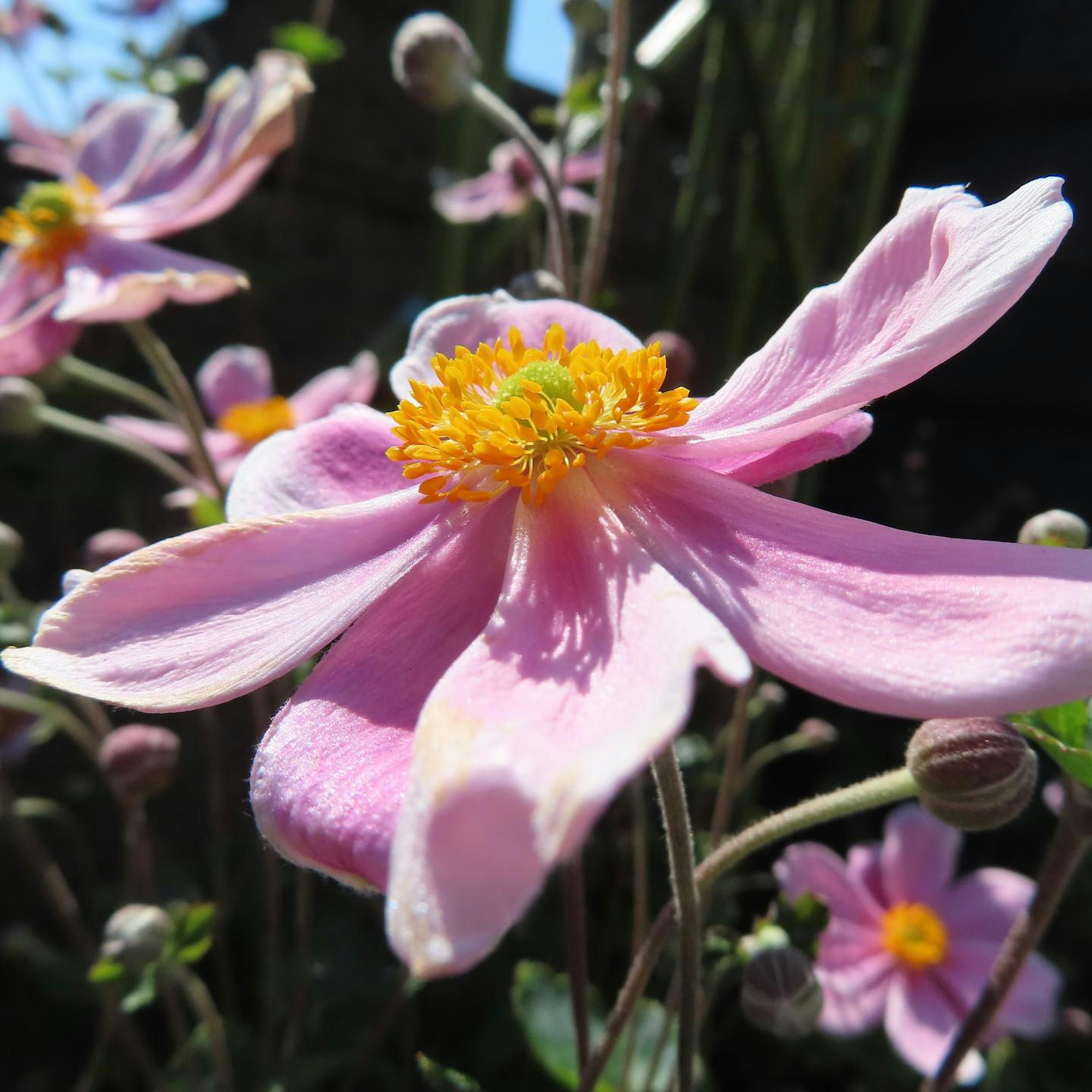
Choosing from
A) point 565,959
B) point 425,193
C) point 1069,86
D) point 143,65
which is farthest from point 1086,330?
point 143,65

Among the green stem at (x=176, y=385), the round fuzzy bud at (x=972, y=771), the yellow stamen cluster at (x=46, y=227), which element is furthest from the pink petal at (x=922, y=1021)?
the yellow stamen cluster at (x=46, y=227)

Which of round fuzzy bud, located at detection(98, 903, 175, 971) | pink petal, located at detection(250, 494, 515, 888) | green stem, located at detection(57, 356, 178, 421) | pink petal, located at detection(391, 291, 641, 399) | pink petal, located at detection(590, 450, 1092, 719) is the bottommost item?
round fuzzy bud, located at detection(98, 903, 175, 971)

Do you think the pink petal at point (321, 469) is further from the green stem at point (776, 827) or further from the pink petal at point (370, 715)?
the green stem at point (776, 827)

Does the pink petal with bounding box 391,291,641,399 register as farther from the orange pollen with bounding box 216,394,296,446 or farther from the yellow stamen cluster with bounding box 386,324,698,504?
the orange pollen with bounding box 216,394,296,446

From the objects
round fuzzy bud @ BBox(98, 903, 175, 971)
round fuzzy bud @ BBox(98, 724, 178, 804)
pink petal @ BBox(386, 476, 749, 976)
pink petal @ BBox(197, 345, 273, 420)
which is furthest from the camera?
pink petal @ BBox(197, 345, 273, 420)

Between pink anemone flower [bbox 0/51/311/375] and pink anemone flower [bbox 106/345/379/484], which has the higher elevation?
pink anemone flower [bbox 0/51/311/375]

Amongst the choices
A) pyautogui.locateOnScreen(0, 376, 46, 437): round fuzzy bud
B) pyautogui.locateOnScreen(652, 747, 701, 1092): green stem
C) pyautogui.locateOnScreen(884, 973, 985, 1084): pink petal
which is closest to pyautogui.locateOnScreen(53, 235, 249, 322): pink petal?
pyautogui.locateOnScreen(0, 376, 46, 437): round fuzzy bud
